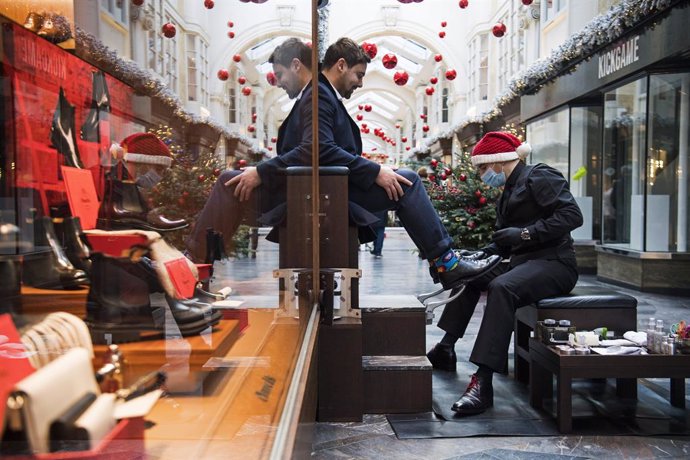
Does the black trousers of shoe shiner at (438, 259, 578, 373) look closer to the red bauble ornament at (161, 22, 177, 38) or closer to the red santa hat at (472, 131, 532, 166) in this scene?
the red santa hat at (472, 131, 532, 166)

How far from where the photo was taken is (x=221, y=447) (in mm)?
554

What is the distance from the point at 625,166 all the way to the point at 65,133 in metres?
9.02

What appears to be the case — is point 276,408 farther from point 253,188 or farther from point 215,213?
point 253,188

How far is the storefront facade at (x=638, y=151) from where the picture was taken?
7.11 metres

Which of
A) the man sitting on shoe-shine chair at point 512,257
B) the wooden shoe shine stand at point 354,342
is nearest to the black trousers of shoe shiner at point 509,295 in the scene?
the man sitting on shoe-shine chair at point 512,257

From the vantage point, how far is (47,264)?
0.40 metres

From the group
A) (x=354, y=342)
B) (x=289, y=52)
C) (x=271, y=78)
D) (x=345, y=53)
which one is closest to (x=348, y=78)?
(x=345, y=53)

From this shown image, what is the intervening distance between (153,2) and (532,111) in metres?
12.0

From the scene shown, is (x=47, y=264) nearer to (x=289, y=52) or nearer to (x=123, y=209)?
(x=123, y=209)

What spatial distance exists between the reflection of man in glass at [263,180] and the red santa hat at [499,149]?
1528 mm

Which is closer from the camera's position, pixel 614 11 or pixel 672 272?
pixel 672 272

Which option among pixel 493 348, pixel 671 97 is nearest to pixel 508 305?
pixel 493 348

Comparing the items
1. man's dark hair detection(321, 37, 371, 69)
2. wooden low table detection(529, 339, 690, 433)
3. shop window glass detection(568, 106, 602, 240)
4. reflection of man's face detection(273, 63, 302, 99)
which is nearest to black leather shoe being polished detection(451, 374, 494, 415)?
wooden low table detection(529, 339, 690, 433)

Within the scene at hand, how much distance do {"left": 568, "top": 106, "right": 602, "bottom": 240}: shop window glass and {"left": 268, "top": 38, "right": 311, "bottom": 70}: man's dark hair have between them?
8728 mm
